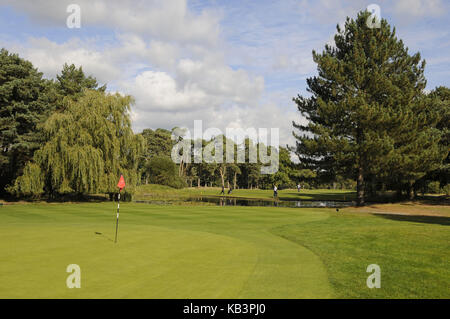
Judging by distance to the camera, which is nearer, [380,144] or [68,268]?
[68,268]

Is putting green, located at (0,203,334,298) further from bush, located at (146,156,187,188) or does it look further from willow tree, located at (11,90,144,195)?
bush, located at (146,156,187,188)

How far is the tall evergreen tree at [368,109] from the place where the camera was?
32.2 meters

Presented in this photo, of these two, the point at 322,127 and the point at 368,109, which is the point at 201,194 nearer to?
the point at 322,127

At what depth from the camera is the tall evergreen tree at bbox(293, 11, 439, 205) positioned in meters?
32.2

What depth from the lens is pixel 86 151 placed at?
115ft

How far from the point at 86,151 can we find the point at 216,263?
2917 cm

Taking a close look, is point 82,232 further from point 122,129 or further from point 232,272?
point 122,129

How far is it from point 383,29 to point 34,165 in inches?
1612

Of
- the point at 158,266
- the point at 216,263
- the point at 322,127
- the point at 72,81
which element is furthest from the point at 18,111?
the point at 216,263

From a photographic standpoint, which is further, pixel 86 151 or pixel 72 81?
pixel 72 81

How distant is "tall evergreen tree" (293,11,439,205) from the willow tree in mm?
20982

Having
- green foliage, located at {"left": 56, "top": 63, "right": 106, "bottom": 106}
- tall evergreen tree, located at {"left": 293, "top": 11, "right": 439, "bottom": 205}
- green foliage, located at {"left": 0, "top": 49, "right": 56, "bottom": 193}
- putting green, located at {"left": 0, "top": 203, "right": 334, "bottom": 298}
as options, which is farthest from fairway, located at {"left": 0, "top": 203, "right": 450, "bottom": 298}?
Answer: green foliage, located at {"left": 56, "top": 63, "right": 106, "bottom": 106}

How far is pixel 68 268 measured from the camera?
8.85 m
